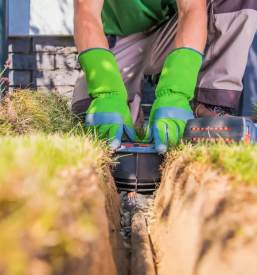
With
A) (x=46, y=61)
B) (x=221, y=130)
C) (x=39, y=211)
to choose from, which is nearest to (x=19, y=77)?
(x=46, y=61)

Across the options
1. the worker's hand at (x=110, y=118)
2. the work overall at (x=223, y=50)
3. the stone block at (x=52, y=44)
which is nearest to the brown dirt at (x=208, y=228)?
the worker's hand at (x=110, y=118)

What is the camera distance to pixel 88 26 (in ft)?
5.27

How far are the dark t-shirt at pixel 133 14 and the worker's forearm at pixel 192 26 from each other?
561 mm

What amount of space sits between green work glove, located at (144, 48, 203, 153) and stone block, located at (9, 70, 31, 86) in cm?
244

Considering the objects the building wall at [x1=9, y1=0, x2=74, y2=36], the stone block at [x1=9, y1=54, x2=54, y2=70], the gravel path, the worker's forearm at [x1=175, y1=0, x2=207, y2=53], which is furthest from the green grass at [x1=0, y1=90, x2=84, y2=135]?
the building wall at [x1=9, y1=0, x2=74, y2=36]

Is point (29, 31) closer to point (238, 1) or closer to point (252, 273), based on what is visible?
point (238, 1)

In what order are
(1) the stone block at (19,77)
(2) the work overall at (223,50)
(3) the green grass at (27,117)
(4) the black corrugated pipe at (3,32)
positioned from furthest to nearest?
(1) the stone block at (19,77) → (4) the black corrugated pipe at (3,32) → (2) the work overall at (223,50) → (3) the green grass at (27,117)

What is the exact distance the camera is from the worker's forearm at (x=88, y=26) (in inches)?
62.3

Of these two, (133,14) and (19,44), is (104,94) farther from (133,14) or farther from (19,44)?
(19,44)

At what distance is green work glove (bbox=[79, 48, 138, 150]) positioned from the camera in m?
1.45

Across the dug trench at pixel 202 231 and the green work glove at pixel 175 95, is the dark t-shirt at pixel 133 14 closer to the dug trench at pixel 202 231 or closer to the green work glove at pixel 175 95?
the green work glove at pixel 175 95

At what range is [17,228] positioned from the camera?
470 millimetres

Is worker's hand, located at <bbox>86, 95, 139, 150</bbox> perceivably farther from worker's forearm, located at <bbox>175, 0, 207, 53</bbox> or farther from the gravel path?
worker's forearm, located at <bbox>175, 0, 207, 53</bbox>

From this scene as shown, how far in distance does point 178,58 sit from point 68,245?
1.23 metres
